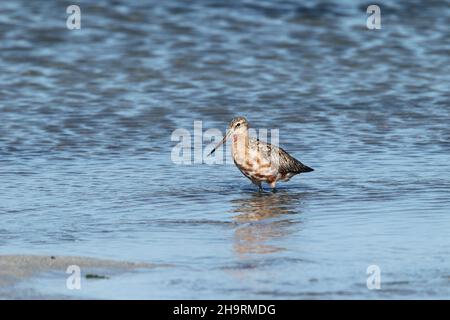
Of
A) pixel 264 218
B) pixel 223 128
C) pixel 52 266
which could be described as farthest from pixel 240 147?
pixel 52 266

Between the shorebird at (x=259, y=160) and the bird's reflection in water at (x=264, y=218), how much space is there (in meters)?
0.16

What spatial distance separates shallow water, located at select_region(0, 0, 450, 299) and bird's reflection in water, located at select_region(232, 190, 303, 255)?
0.03 metres

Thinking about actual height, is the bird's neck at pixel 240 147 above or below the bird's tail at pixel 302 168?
above

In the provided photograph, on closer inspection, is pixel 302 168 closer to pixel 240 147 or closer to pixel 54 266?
pixel 240 147

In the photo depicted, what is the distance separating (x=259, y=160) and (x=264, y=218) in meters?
1.45

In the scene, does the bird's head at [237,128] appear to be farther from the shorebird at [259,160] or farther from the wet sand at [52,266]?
the wet sand at [52,266]

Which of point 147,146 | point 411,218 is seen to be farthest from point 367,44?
point 411,218

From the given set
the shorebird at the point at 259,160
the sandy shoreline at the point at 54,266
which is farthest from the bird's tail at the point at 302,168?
the sandy shoreline at the point at 54,266

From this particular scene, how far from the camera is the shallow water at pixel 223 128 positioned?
769cm

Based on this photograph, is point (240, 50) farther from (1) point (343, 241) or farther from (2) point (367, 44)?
(1) point (343, 241)

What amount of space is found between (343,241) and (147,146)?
15.4 feet

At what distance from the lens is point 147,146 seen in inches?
499

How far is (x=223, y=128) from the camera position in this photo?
44.5 ft

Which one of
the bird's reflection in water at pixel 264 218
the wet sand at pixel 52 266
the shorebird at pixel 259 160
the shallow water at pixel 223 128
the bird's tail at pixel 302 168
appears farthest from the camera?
the bird's tail at pixel 302 168
